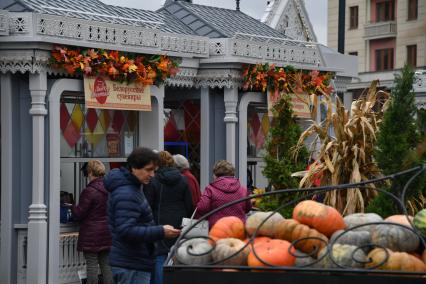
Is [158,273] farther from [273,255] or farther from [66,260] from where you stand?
[273,255]

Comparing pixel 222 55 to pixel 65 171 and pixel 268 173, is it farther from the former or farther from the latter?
pixel 268 173

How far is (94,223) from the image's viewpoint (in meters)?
13.4

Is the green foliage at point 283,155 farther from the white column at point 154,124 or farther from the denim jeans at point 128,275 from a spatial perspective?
the white column at point 154,124

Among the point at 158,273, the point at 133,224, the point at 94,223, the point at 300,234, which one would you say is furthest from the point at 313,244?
the point at 94,223

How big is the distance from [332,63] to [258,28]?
137 centimetres

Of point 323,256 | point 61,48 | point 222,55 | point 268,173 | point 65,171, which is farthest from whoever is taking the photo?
point 222,55

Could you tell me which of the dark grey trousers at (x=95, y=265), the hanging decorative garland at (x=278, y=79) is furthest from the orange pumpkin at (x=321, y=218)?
the hanging decorative garland at (x=278, y=79)

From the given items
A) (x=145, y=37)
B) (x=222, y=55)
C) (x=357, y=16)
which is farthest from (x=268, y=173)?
(x=357, y=16)

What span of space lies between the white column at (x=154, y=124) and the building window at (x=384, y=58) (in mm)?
37513

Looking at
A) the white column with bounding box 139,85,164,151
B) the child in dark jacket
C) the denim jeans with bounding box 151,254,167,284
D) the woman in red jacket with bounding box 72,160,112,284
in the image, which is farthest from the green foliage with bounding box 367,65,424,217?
the white column with bounding box 139,85,164,151

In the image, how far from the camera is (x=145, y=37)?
598 inches

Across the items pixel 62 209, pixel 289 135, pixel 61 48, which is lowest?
pixel 62 209

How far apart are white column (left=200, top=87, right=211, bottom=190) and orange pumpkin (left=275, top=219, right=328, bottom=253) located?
1079 centimetres

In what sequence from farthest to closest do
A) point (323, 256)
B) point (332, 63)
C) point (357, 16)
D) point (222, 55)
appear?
point (357, 16) < point (332, 63) < point (222, 55) < point (323, 256)
